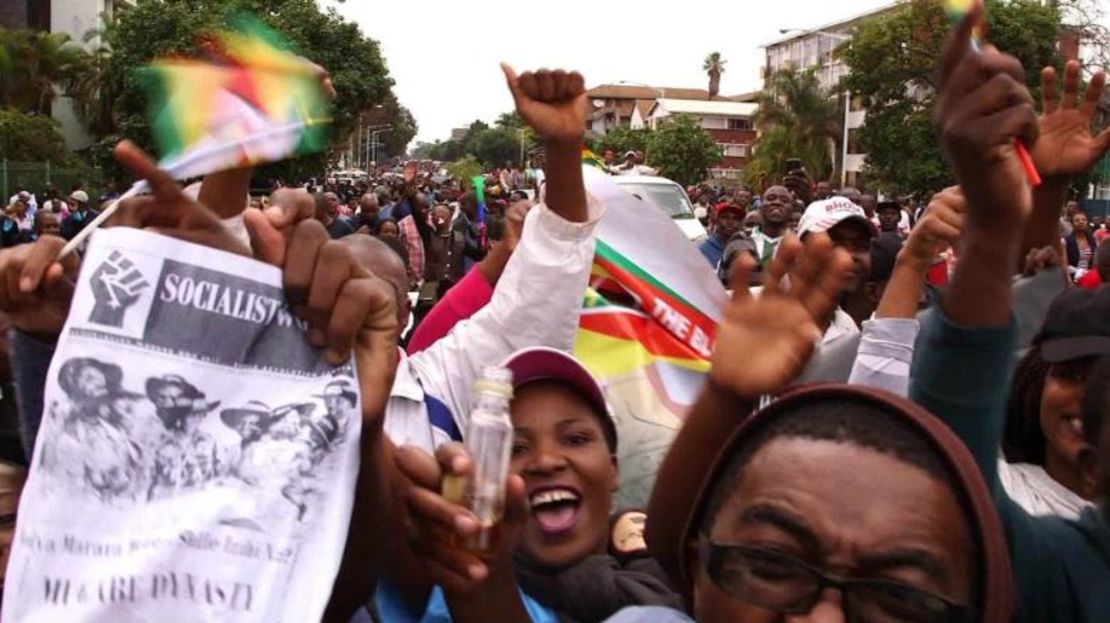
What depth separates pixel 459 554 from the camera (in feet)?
6.24

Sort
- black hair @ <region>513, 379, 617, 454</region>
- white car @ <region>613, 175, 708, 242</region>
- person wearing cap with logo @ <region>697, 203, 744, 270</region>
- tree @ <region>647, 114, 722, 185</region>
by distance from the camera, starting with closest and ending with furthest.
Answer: black hair @ <region>513, 379, 617, 454</region>
person wearing cap with logo @ <region>697, 203, 744, 270</region>
white car @ <region>613, 175, 708, 242</region>
tree @ <region>647, 114, 722, 185</region>

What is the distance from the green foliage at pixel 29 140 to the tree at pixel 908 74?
75.3 feet

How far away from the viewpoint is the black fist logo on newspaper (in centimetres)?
183

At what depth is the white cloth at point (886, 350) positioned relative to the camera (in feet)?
9.39

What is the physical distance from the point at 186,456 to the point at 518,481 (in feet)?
1.55

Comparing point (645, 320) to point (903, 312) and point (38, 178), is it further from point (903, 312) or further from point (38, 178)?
point (38, 178)

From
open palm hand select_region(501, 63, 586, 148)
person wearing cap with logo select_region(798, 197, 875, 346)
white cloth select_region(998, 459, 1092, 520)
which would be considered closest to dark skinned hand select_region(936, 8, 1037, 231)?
white cloth select_region(998, 459, 1092, 520)

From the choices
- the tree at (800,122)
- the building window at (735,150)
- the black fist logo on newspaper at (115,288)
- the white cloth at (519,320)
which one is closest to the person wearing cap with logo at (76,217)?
A: the white cloth at (519,320)

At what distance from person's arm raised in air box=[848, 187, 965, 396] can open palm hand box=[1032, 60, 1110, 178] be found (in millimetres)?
284

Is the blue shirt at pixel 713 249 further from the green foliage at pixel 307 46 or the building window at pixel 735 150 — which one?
the building window at pixel 735 150

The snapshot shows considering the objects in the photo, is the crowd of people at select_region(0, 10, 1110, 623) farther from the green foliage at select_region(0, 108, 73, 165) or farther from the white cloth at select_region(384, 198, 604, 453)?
the green foliage at select_region(0, 108, 73, 165)

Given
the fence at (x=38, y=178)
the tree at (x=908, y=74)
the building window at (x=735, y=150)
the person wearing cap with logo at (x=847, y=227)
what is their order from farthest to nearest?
the building window at (x=735, y=150) < the tree at (x=908, y=74) < the fence at (x=38, y=178) < the person wearing cap with logo at (x=847, y=227)

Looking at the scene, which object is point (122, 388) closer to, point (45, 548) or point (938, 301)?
point (45, 548)

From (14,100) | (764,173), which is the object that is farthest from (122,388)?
(764,173)
